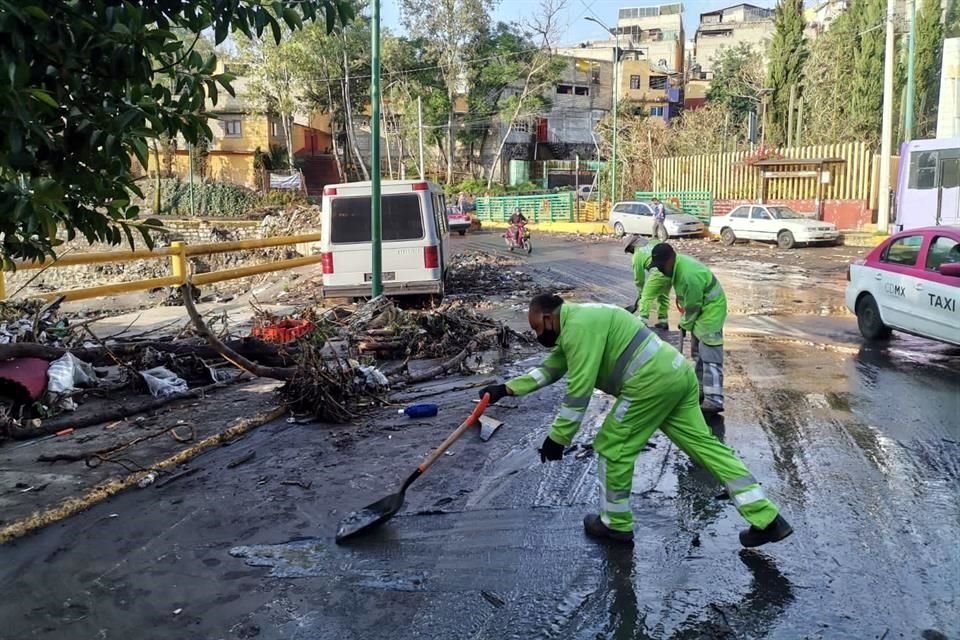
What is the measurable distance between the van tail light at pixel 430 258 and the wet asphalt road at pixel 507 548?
5.93 m

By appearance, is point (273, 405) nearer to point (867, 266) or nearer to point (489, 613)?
point (489, 613)

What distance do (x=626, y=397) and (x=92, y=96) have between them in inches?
115

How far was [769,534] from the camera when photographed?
4191mm

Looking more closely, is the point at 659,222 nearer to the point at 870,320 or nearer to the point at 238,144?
the point at 870,320

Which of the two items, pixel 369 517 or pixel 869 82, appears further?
pixel 869 82

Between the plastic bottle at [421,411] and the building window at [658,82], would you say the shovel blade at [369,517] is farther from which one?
the building window at [658,82]

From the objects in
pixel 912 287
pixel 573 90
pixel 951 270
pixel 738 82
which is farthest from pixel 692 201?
pixel 951 270

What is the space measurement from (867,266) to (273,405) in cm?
785

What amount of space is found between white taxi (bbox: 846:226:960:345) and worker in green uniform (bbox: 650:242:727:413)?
3497 mm

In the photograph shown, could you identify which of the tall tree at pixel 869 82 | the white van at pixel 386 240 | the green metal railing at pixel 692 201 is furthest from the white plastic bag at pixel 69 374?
the tall tree at pixel 869 82

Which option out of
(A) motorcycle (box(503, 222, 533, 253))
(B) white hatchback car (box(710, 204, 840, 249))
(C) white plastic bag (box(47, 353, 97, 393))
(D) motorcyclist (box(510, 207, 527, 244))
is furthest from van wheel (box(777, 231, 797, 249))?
(C) white plastic bag (box(47, 353, 97, 393))

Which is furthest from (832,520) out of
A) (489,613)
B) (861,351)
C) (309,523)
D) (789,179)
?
(789,179)

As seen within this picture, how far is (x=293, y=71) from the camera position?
4441cm

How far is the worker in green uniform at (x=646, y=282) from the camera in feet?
25.9
